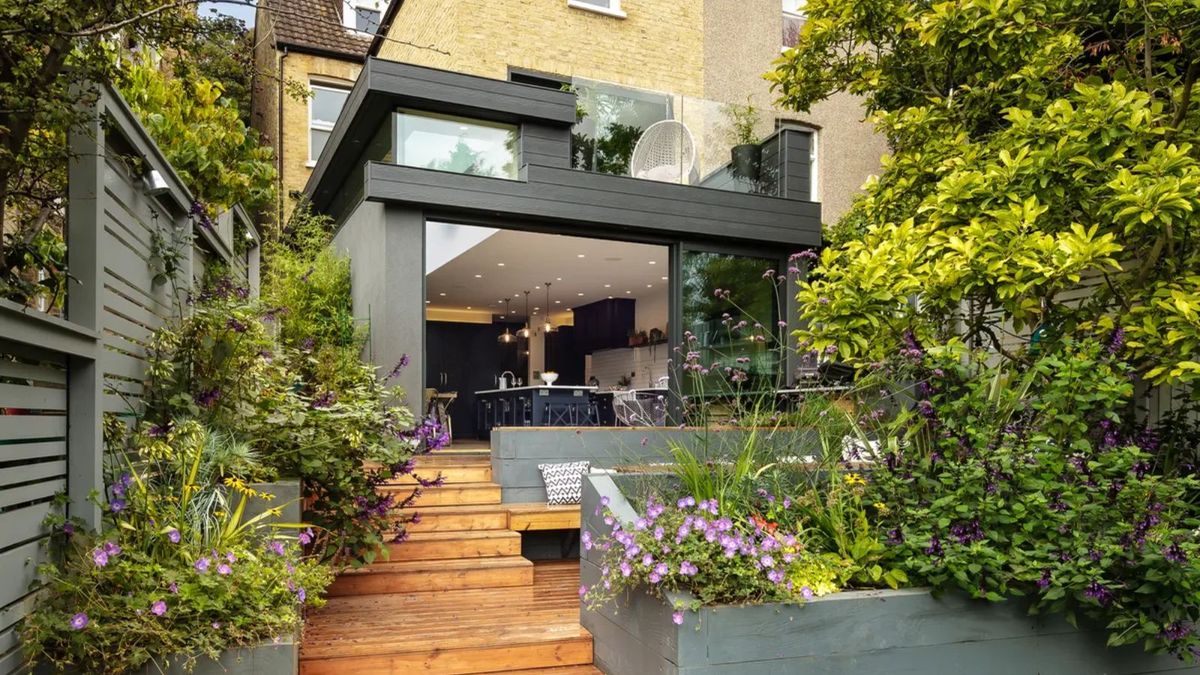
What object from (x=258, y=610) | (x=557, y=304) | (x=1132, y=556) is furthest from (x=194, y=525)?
(x=557, y=304)

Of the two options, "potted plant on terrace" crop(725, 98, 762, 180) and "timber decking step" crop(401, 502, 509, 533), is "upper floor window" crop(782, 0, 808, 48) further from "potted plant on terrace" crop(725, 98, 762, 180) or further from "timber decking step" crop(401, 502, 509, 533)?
"timber decking step" crop(401, 502, 509, 533)

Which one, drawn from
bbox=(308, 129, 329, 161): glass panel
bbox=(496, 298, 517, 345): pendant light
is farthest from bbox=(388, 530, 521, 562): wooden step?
bbox=(308, 129, 329, 161): glass panel

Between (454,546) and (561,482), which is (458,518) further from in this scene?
(561,482)

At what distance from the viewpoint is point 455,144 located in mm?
7445

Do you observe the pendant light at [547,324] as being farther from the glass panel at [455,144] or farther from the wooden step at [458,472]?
the wooden step at [458,472]

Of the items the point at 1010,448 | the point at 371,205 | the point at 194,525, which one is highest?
the point at 371,205

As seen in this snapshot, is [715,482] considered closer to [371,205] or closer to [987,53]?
[987,53]

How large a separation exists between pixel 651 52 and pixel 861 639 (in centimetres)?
958

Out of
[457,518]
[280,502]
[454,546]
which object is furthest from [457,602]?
[280,502]

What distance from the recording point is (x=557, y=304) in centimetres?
1493

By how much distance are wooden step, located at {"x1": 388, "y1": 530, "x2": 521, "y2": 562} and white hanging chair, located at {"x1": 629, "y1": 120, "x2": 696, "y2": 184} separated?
4.32 m

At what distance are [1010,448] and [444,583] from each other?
3.20 metres

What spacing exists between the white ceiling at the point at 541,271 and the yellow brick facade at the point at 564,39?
2.30m

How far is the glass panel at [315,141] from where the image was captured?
13453 millimetres
